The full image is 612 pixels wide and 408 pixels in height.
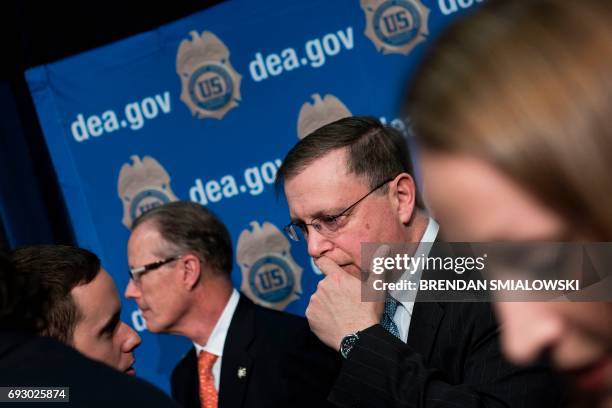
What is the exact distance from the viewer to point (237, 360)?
2.87 metres

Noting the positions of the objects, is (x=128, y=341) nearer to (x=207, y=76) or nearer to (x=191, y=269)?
(x=191, y=269)

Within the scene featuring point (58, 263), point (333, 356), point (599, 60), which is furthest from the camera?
point (333, 356)

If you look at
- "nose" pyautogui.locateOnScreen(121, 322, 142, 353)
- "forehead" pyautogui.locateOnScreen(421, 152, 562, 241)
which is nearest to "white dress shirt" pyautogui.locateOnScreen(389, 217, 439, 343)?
"nose" pyautogui.locateOnScreen(121, 322, 142, 353)

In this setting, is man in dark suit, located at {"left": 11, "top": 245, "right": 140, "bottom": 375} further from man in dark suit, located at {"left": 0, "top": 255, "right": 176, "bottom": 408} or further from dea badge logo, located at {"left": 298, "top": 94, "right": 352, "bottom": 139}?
dea badge logo, located at {"left": 298, "top": 94, "right": 352, "bottom": 139}

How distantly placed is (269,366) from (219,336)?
1.00 ft

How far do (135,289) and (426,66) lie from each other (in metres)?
2.82

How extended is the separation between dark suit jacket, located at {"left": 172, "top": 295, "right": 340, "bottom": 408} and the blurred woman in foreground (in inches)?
83.3

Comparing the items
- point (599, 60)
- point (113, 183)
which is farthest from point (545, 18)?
point (113, 183)

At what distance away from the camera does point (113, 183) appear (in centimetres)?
345

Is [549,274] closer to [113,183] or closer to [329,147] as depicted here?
[329,147]

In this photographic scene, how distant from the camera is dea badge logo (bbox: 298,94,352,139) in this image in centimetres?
308

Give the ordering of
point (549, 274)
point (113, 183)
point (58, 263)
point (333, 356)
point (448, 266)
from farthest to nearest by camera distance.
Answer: point (113, 183) → point (333, 356) → point (58, 263) → point (448, 266) → point (549, 274)

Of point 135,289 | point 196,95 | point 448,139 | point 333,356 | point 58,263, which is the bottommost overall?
point 333,356

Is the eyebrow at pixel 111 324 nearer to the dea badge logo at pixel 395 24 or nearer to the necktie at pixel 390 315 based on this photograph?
the necktie at pixel 390 315
